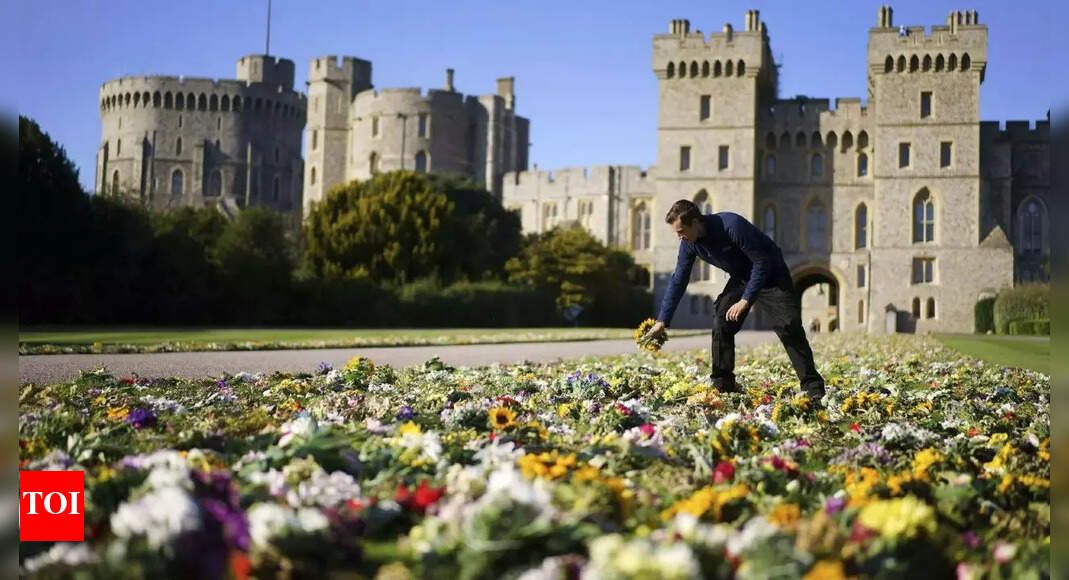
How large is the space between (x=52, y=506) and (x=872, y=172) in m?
51.6

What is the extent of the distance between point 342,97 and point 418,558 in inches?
2962

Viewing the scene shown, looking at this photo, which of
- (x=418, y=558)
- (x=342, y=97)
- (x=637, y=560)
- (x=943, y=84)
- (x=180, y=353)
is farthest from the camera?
(x=342, y=97)

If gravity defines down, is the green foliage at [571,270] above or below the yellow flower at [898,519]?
above

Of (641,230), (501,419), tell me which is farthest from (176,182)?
(501,419)

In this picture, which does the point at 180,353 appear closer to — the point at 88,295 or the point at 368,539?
the point at 368,539

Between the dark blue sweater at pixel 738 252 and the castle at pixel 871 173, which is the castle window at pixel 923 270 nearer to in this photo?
the castle at pixel 871 173

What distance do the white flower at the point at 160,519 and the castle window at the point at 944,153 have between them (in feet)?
166

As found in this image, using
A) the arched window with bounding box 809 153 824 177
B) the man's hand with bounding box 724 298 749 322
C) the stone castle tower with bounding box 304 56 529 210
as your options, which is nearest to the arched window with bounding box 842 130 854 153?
the arched window with bounding box 809 153 824 177

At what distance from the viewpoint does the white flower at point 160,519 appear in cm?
242

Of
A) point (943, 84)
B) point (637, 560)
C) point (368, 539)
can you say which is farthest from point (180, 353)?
point (943, 84)

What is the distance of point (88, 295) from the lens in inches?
1111

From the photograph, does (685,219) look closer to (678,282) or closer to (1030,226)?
(678,282)

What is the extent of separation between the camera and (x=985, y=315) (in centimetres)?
4109

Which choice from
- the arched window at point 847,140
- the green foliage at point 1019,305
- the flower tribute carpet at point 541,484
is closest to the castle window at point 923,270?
the arched window at point 847,140
